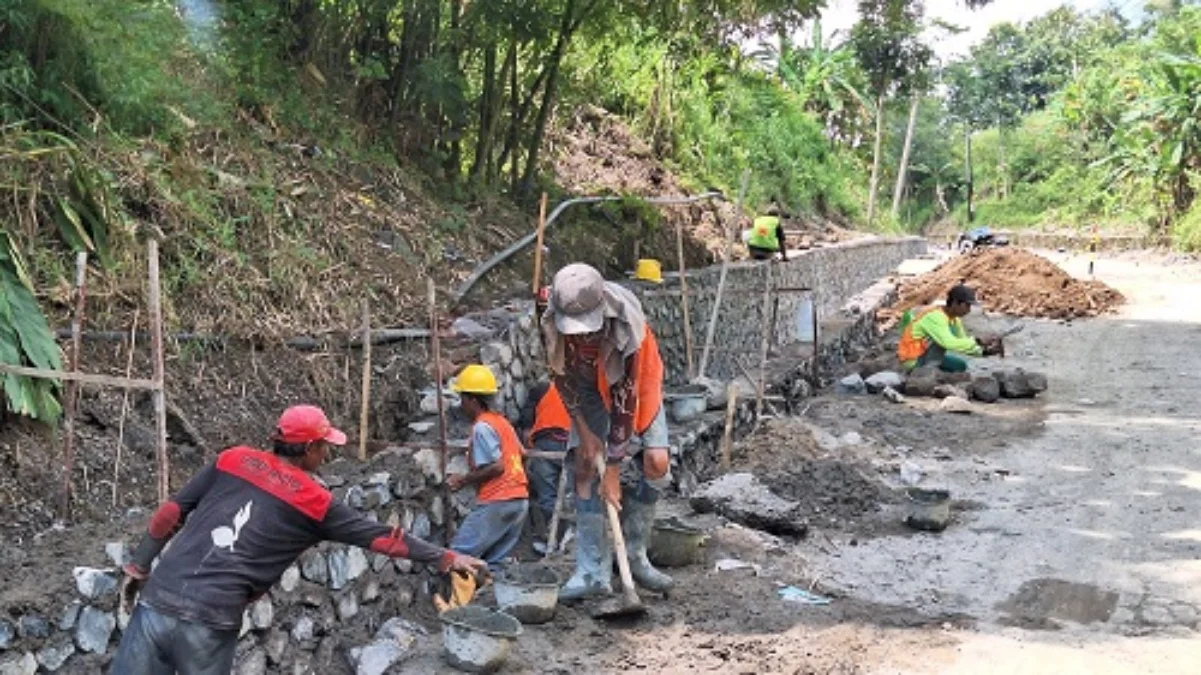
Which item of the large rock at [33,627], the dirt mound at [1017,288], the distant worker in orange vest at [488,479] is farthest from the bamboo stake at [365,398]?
the dirt mound at [1017,288]

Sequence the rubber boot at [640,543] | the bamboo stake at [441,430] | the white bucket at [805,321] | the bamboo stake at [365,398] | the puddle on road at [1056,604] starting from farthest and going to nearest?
the white bucket at [805,321] < the bamboo stake at [441,430] < the bamboo stake at [365,398] < the puddle on road at [1056,604] < the rubber boot at [640,543]

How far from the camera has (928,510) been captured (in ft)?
25.1

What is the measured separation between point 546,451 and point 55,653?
391 centimetres

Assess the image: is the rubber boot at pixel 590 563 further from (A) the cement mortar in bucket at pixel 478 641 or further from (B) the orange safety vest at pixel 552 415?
(B) the orange safety vest at pixel 552 415

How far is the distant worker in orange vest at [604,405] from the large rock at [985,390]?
754cm

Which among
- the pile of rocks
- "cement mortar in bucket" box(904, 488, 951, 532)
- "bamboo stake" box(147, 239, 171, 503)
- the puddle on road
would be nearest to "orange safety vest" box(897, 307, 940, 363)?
the pile of rocks

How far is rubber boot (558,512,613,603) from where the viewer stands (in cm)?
566

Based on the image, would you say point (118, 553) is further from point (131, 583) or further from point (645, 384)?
point (645, 384)

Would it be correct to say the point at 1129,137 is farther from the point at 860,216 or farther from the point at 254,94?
the point at 254,94

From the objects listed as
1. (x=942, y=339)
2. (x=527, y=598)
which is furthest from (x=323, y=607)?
(x=942, y=339)

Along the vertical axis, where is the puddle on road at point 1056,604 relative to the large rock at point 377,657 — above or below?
below

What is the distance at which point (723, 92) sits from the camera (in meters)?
19.9

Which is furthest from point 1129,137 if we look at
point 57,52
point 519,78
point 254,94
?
point 57,52

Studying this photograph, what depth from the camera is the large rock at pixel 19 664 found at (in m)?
4.04
